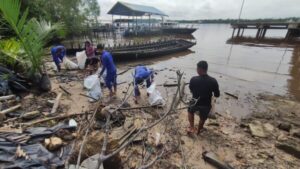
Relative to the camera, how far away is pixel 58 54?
7.84m

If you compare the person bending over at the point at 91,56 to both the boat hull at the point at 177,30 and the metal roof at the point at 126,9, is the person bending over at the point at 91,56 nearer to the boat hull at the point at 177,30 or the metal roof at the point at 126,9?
the metal roof at the point at 126,9

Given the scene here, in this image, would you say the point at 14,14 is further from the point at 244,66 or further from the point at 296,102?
the point at 244,66

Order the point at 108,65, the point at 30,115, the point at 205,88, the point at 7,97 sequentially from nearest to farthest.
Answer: the point at 205,88, the point at 30,115, the point at 7,97, the point at 108,65

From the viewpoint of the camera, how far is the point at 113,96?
5910mm

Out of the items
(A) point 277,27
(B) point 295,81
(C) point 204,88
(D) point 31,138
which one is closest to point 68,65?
(D) point 31,138

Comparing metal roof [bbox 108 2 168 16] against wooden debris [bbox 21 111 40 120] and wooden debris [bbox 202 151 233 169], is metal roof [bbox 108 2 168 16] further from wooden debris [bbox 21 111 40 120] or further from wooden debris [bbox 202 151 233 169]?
wooden debris [bbox 202 151 233 169]

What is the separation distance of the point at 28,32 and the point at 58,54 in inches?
138

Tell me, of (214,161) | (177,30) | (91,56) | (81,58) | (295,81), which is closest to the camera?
(214,161)

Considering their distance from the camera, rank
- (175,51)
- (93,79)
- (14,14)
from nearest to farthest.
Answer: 1. (14,14)
2. (93,79)
3. (175,51)

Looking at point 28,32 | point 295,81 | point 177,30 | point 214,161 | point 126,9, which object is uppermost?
point 126,9

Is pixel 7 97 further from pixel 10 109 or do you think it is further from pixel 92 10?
pixel 92 10

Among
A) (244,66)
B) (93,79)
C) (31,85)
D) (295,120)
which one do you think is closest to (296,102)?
(295,120)

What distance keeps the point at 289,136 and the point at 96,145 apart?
4544 mm

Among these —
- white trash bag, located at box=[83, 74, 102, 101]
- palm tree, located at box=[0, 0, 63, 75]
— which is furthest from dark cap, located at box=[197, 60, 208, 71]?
palm tree, located at box=[0, 0, 63, 75]
